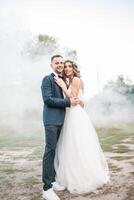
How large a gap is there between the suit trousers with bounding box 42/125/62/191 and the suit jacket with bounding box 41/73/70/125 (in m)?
0.10

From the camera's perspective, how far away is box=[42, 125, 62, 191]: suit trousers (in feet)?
17.3

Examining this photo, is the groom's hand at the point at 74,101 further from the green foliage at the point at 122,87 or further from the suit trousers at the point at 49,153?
the green foliage at the point at 122,87

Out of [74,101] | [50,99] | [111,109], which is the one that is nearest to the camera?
[50,99]

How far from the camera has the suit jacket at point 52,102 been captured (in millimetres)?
5215

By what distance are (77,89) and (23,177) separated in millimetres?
2144

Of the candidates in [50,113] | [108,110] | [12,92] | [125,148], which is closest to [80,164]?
[50,113]

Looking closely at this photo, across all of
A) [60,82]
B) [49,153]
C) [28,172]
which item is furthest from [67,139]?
[28,172]

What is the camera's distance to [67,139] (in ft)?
18.5

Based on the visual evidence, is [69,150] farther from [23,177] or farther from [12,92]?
[12,92]

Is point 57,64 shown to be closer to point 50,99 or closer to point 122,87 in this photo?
point 50,99

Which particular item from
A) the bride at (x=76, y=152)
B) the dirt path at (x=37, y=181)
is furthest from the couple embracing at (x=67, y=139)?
the dirt path at (x=37, y=181)

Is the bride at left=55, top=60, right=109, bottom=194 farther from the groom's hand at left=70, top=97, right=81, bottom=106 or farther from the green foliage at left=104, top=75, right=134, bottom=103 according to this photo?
the green foliage at left=104, top=75, right=134, bottom=103

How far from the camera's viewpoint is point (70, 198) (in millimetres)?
5234

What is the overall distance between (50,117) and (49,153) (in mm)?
497
